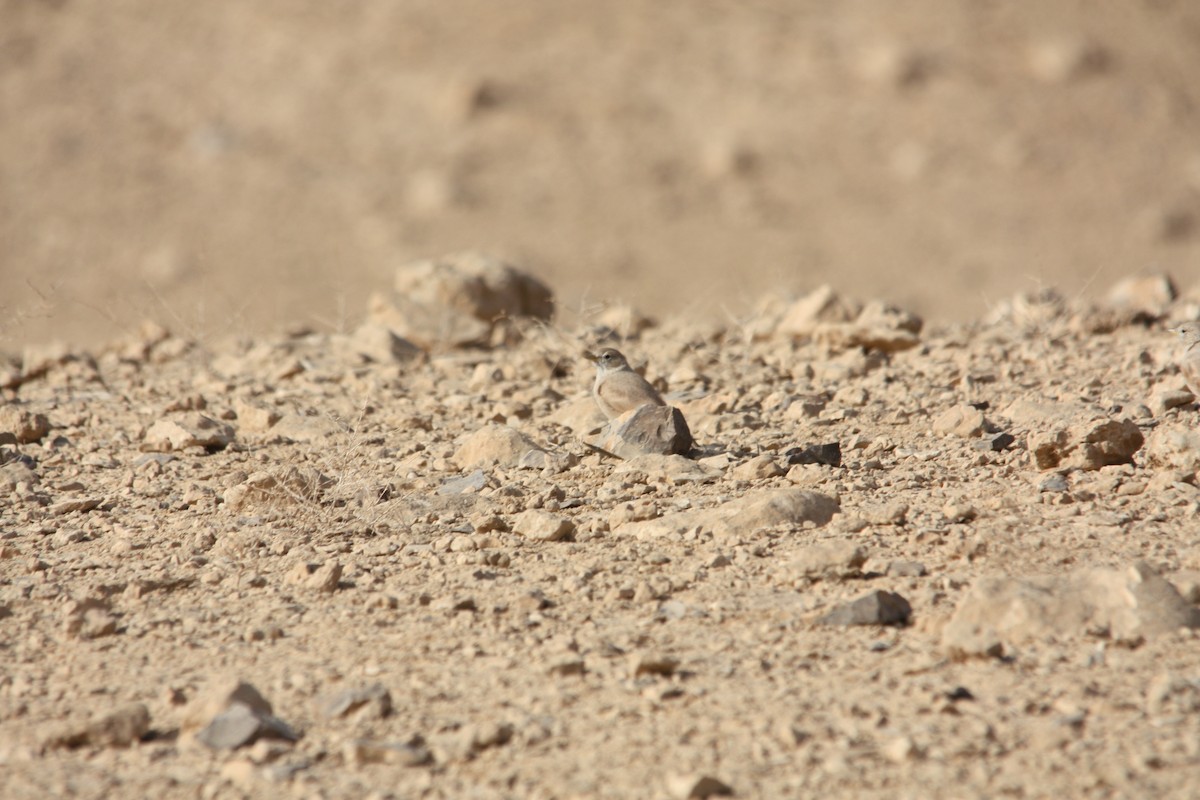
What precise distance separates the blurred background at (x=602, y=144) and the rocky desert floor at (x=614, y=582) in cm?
1344

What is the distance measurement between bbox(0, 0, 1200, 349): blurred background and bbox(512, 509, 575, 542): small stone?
14.6 m

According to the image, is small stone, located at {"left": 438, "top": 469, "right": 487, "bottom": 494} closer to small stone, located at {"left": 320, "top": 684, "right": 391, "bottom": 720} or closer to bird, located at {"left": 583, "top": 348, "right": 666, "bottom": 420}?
bird, located at {"left": 583, "top": 348, "right": 666, "bottom": 420}

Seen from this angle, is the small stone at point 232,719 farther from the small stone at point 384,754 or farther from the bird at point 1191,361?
the bird at point 1191,361

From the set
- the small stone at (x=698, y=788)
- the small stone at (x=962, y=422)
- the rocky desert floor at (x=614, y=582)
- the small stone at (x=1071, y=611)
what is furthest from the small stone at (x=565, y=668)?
the small stone at (x=962, y=422)

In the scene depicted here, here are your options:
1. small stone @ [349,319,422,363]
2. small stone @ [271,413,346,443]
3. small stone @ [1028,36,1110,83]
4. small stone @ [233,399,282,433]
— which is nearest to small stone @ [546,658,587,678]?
small stone @ [271,413,346,443]

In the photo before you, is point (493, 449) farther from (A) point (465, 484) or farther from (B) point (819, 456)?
(B) point (819, 456)

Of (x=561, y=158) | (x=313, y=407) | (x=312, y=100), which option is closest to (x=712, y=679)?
(x=313, y=407)

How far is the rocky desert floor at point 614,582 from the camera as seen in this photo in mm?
2715

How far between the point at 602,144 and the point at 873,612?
20661 millimetres

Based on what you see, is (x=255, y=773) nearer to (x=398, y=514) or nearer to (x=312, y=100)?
(x=398, y=514)

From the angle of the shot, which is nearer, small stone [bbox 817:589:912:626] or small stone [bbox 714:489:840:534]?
small stone [bbox 817:589:912:626]

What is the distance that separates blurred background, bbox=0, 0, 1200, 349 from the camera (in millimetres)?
20625

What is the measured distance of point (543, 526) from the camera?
3.91 metres

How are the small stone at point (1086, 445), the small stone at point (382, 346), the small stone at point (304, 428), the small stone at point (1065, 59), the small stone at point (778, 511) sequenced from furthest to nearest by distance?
1. the small stone at point (1065, 59)
2. the small stone at point (382, 346)
3. the small stone at point (304, 428)
4. the small stone at point (1086, 445)
5. the small stone at point (778, 511)
